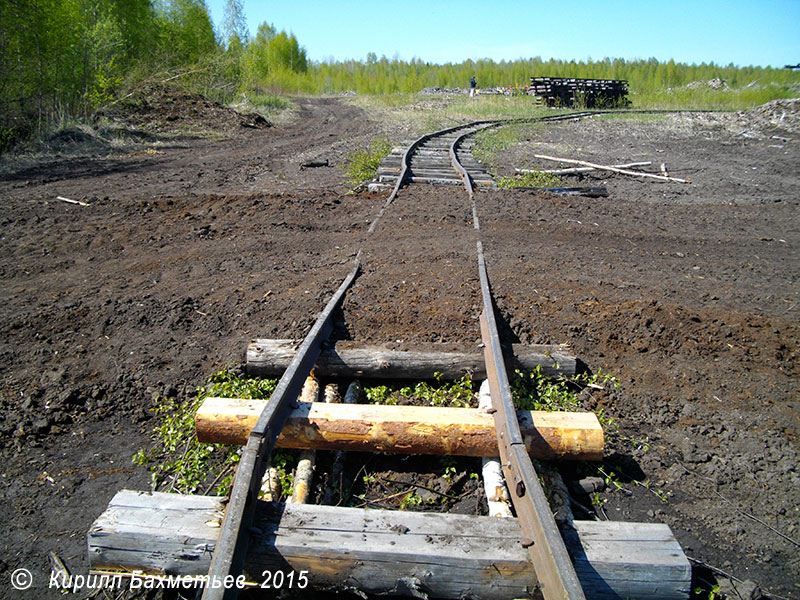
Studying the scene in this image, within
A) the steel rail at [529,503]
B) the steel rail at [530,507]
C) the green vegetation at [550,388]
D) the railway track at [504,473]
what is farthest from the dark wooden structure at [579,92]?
the steel rail at [530,507]

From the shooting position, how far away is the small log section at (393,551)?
2.01m

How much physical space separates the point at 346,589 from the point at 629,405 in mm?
2187

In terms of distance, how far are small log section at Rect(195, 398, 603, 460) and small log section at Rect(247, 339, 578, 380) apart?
728 mm

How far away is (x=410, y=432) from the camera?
2.73 metres

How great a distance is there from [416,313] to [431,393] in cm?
90

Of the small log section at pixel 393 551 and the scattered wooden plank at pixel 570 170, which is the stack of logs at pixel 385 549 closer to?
the small log section at pixel 393 551

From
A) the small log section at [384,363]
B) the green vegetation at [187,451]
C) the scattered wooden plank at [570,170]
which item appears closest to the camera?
the green vegetation at [187,451]

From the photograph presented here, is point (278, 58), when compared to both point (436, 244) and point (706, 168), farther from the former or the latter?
point (436, 244)

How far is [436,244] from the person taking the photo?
5.87 m

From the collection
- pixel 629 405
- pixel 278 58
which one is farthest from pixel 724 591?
pixel 278 58

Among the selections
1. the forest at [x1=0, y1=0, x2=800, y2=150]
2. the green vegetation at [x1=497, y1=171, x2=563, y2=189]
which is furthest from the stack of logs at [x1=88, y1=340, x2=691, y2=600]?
the forest at [x1=0, y1=0, x2=800, y2=150]

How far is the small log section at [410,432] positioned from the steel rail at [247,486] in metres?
0.16

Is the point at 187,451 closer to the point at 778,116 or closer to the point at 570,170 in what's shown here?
the point at 570,170

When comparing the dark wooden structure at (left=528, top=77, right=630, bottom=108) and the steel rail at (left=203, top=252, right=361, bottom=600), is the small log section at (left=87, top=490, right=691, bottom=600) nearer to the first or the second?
the steel rail at (left=203, top=252, right=361, bottom=600)
